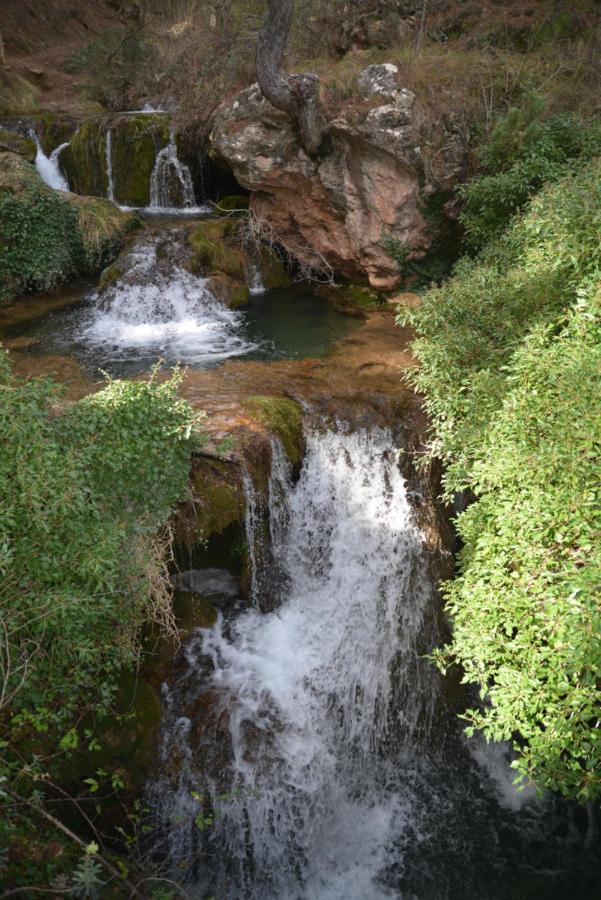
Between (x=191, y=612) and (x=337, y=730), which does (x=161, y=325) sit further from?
(x=337, y=730)

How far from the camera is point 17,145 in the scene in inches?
524

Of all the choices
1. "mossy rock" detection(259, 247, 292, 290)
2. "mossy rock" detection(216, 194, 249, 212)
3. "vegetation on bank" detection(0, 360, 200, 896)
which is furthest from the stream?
"mossy rock" detection(216, 194, 249, 212)

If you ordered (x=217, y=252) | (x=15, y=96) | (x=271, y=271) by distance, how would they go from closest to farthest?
(x=217, y=252), (x=271, y=271), (x=15, y=96)

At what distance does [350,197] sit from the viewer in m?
11.6

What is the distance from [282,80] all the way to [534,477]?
974 cm

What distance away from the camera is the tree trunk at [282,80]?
1088cm

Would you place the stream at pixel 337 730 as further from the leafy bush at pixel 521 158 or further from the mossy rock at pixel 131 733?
the leafy bush at pixel 521 158

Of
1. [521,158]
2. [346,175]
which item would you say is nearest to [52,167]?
[346,175]

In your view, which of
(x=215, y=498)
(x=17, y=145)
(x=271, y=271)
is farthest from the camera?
(x=17, y=145)

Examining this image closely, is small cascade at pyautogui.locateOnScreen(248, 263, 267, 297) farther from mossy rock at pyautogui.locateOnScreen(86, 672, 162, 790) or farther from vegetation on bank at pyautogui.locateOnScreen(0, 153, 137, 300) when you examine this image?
mossy rock at pyautogui.locateOnScreen(86, 672, 162, 790)

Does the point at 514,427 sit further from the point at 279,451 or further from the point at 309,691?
the point at 309,691

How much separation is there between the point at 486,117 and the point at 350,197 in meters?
2.92

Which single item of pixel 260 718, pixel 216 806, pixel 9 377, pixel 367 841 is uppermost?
pixel 9 377

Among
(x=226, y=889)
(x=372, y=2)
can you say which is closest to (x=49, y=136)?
(x=372, y=2)
